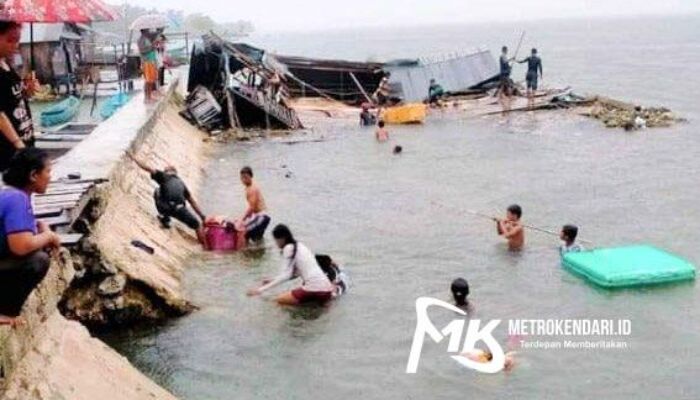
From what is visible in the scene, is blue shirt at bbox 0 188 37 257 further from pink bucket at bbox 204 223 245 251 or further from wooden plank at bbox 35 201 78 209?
pink bucket at bbox 204 223 245 251

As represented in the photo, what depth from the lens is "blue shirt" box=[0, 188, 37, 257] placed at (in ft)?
19.2

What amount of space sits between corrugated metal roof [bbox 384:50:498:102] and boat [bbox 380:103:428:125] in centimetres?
359

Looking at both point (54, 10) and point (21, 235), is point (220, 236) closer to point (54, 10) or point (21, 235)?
point (54, 10)

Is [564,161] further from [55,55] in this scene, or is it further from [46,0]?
[55,55]

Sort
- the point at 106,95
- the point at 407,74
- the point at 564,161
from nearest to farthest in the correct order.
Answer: the point at 564,161 → the point at 106,95 → the point at 407,74

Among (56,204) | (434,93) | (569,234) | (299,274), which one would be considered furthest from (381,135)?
(56,204)

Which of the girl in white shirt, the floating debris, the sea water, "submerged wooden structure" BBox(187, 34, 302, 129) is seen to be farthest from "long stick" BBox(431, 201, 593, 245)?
the floating debris

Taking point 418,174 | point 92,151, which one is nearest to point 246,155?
point 418,174

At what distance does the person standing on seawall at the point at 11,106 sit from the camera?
7102mm

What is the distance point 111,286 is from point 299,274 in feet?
8.62

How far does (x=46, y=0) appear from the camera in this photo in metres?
12.2

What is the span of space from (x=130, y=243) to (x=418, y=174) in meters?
12.7

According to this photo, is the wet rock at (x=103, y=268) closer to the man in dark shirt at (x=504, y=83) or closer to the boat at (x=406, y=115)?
the boat at (x=406, y=115)

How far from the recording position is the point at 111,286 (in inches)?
436
